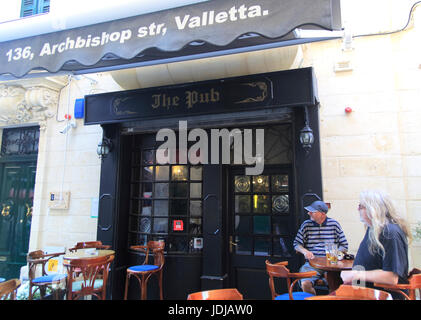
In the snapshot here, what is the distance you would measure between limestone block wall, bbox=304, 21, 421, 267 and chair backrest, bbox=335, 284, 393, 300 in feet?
7.12

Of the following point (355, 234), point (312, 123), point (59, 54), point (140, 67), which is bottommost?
point (355, 234)

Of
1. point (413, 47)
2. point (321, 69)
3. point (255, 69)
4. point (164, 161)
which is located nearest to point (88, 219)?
point (164, 161)

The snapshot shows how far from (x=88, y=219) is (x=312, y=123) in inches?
160

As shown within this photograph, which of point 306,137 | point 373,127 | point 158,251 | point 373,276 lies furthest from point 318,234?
point 158,251

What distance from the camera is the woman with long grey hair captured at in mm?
2137

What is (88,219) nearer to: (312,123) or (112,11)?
(112,11)

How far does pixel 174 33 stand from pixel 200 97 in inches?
51.4

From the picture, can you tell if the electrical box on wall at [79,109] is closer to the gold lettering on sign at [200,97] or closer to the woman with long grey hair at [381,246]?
the gold lettering on sign at [200,97]

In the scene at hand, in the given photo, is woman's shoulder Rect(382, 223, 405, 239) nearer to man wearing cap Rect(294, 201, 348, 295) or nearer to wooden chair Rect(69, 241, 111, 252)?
man wearing cap Rect(294, 201, 348, 295)

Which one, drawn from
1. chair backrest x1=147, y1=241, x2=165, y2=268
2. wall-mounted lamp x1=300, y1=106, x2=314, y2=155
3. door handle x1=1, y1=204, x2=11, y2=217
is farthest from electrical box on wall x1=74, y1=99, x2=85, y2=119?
wall-mounted lamp x1=300, y1=106, x2=314, y2=155

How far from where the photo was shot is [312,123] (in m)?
4.09

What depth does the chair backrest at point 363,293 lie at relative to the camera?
5.97ft

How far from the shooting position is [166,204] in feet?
16.3

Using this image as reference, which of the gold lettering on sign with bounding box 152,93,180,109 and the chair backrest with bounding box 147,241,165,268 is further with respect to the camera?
the gold lettering on sign with bounding box 152,93,180,109
